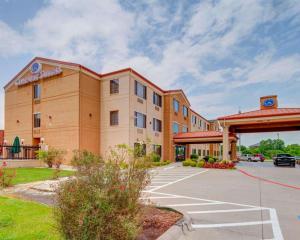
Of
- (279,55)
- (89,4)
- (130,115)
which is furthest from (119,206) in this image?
(130,115)

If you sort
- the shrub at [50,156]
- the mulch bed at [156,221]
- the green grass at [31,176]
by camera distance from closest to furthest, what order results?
the mulch bed at [156,221] < the green grass at [31,176] < the shrub at [50,156]

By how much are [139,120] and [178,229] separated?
A: 70.0 ft

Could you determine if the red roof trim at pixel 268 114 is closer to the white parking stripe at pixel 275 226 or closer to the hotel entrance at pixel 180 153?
the hotel entrance at pixel 180 153

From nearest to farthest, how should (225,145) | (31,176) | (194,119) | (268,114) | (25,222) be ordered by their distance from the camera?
(25,222), (31,176), (268,114), (225,145), (194,119)

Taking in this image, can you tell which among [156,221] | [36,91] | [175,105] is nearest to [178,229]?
[156,221]

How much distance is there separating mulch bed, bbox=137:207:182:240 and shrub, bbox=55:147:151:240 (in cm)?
75

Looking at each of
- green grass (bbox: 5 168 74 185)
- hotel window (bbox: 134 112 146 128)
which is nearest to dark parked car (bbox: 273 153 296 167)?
hotel window (bbox: 134 112 146 128)

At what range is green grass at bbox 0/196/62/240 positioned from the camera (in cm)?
462

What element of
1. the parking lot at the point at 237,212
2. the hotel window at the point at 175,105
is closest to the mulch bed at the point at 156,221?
the parking lot at the point at 237,212

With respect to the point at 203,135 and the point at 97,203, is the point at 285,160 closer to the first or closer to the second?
the point at 203,135

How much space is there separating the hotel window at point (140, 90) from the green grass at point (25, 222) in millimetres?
19276

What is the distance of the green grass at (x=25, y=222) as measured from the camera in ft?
15.2

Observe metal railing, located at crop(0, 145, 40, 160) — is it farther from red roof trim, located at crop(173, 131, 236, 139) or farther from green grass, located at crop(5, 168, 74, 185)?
red roof trim, located at crop(173, 131, 236, 139)

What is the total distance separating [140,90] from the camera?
1043 inches
